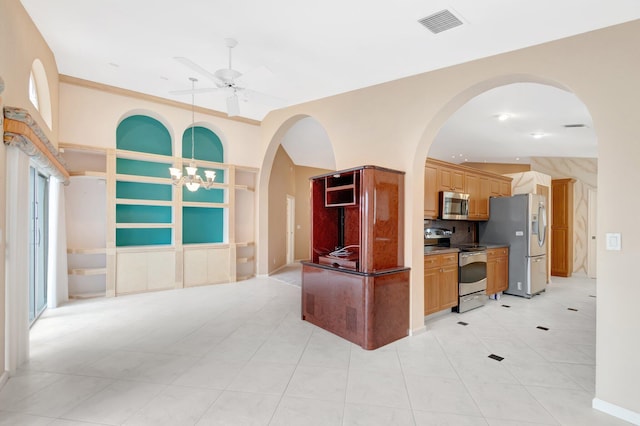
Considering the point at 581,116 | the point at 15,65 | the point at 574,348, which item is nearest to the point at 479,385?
the point at 574,348

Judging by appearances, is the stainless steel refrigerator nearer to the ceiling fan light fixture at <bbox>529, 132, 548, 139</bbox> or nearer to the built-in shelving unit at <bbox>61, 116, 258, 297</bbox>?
the ceiling fan light fixture at <bbox>529, 132, 548, 139</bbox>

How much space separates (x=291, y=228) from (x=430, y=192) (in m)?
5.55

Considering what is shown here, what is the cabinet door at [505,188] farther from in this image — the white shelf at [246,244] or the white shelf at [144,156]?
the white shelf at [144,156]

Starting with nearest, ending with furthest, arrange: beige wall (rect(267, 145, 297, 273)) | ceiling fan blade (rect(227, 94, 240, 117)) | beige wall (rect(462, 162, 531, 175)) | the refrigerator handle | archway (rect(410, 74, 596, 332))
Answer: archway (rect(410, 74, 596, 332)), ceiling fan blade (rect(227, 94, 240, 117)), the refrigerator handle, beige wall (rect(267, 145, 297, 273)), beige wall (rect(462, 162, 531, 175))

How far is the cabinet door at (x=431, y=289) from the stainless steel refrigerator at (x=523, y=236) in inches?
91.4

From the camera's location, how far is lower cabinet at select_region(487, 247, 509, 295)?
509 centimetres

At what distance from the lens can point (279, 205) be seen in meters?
7.92

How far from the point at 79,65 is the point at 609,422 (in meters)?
6.61

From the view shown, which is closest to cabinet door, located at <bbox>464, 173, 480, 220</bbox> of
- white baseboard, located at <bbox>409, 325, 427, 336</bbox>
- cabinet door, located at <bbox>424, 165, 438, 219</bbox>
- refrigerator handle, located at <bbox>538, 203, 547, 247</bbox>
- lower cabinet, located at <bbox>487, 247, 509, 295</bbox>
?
lower cabinet, located at <bbox>487, 247, 509, 295</bbox>

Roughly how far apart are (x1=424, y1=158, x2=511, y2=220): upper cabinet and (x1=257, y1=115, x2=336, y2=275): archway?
221 cm

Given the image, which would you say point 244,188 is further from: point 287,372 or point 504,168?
point 504,168

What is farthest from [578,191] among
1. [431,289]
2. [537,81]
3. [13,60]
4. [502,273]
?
[13,60]

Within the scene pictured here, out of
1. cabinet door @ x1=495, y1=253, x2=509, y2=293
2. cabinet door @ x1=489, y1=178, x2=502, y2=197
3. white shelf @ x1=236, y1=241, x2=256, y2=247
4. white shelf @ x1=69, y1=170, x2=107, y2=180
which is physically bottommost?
cabinet door @ x1=495, y1=253, x2=509, y2=293

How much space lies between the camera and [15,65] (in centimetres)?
278
